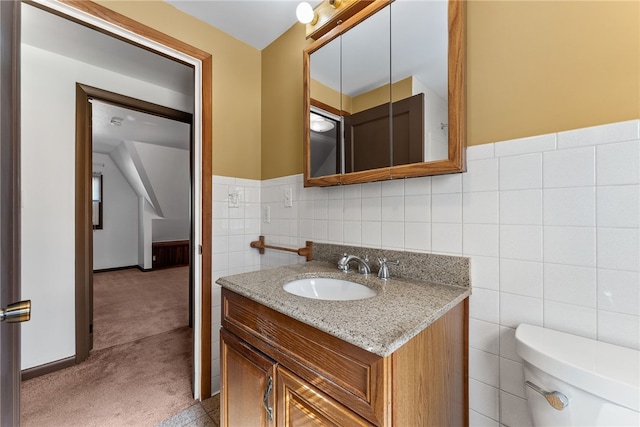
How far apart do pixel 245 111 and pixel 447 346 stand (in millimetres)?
1789

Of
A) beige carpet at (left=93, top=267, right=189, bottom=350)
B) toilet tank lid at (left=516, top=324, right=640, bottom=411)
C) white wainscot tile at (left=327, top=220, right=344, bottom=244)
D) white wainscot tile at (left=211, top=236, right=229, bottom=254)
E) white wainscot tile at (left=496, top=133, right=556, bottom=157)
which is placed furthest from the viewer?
beige carpet at (left=93, top=267, right=189, bottom=350)

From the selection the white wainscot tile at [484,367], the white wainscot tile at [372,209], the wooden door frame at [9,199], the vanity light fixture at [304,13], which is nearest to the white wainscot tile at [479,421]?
the white wainscot tile at [484,367]

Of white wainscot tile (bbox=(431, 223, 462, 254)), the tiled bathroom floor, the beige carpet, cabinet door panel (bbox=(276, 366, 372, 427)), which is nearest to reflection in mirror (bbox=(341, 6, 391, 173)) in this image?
white wainscot tile (bbox=(431, 223, 462, 254))

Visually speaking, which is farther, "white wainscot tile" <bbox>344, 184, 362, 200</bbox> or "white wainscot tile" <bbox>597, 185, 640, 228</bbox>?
"white wainscot tile" <bbox>344, 184, 362, 200</bbox>

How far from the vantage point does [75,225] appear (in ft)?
6.50

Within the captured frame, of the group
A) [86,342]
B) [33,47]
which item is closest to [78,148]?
[33,47]

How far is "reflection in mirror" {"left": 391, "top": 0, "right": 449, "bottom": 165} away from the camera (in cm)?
101

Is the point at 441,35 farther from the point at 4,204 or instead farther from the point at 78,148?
the point at 78,148

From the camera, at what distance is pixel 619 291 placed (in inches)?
28.3

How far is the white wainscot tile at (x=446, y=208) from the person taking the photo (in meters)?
1.00

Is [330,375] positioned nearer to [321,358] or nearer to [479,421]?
[321,358]

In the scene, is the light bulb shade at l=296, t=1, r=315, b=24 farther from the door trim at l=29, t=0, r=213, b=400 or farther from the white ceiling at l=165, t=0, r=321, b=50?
the door trim at l=29, t=0, r=213, b=400

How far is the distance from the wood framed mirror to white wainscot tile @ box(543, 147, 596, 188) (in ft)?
0.79

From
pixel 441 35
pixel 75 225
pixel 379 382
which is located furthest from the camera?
pixel 75 225
